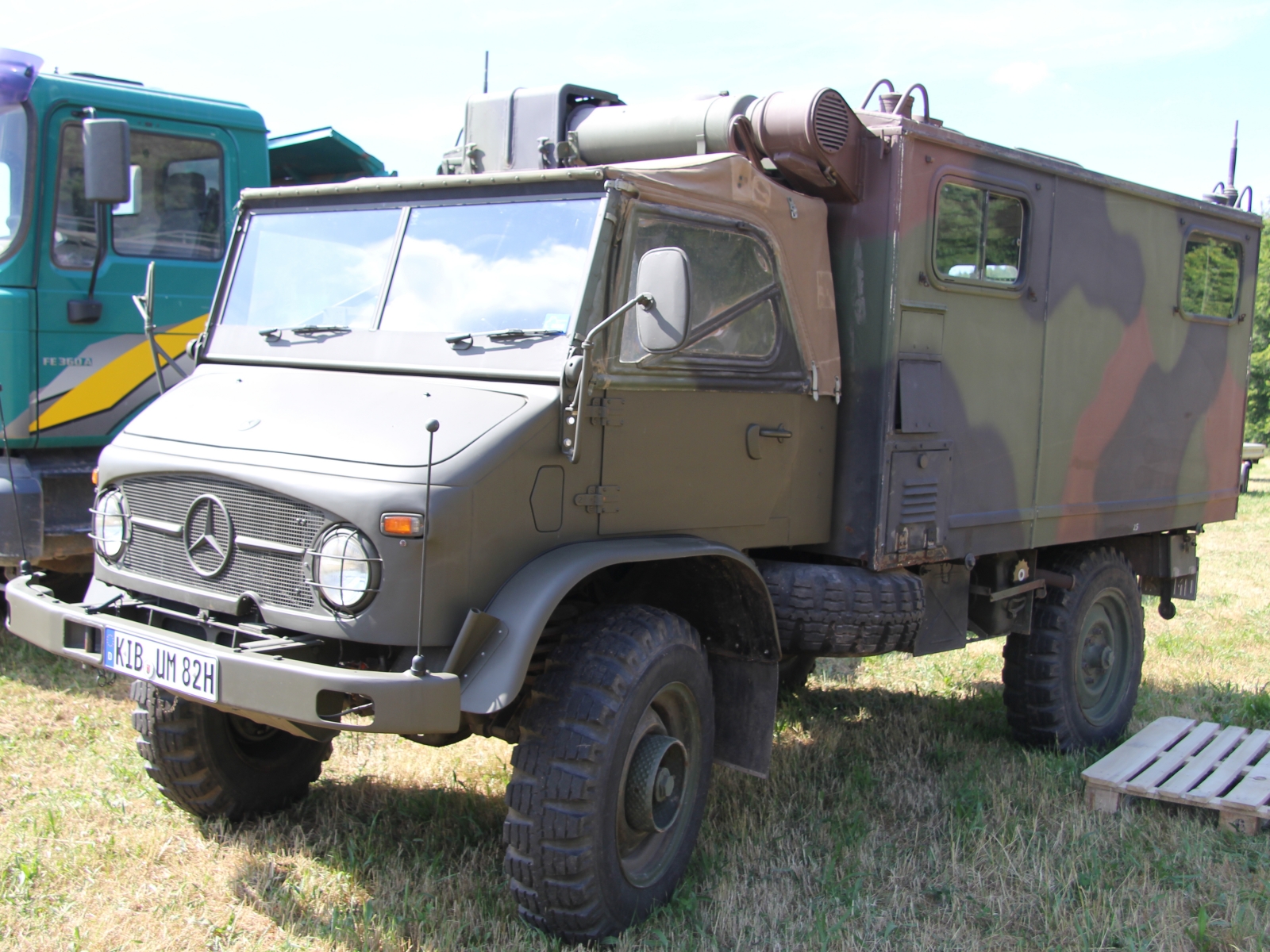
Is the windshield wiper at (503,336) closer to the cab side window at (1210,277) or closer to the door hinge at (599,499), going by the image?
the door hinge at (599,499)

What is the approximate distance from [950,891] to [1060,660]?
6.28 ft

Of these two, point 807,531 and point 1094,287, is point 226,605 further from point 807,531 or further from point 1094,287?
point 1094,287

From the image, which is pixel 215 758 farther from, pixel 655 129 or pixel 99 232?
pixel 99 232

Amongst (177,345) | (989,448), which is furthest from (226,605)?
(177,345)

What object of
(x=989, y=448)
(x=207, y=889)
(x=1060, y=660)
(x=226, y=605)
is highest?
(x=989, y=448)

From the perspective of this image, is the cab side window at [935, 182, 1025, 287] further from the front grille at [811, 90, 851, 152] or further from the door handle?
the door handle

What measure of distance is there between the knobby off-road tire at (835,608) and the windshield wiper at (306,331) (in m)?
1.76

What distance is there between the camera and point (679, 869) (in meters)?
3.97

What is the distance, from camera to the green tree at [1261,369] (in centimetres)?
2469

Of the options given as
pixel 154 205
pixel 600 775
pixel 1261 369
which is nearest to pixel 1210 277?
pixel 600 775

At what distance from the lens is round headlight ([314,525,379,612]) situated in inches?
127

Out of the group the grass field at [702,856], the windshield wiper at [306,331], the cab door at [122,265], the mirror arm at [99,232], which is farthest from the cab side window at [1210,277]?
the mirror arm at [99,232]

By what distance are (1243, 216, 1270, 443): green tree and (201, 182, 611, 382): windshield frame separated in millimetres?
23854

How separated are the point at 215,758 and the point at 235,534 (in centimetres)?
124
